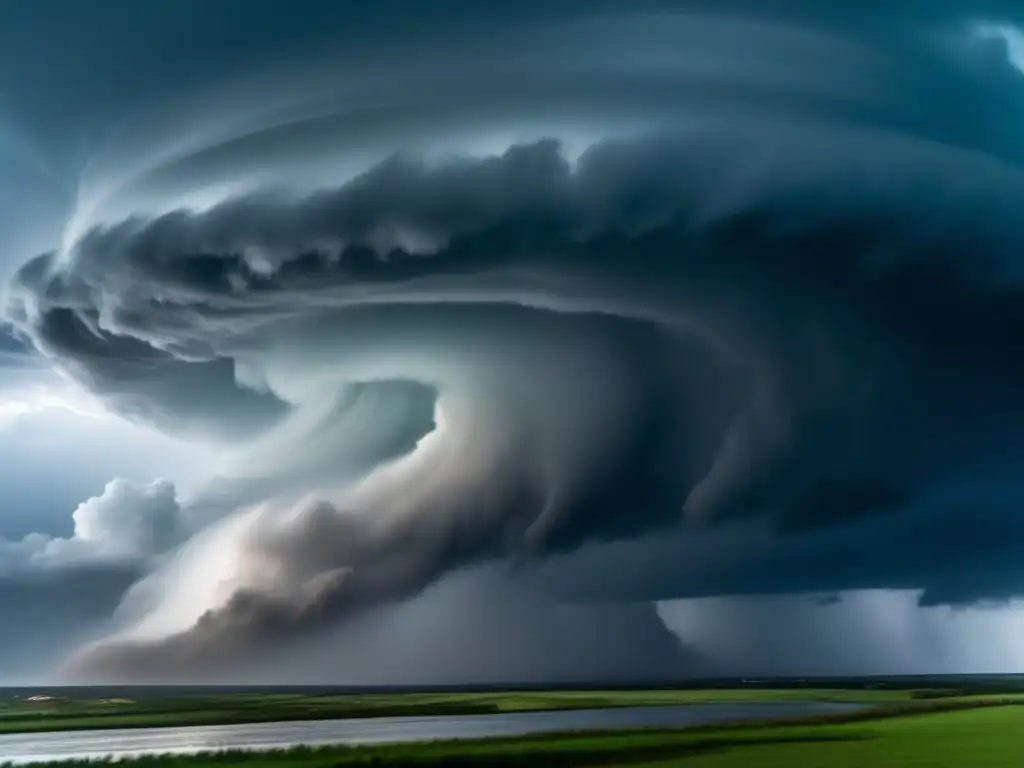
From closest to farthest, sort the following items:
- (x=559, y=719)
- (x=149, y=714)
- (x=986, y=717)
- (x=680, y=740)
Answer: (x=680, y=740) < (x=986, y=717) < (x=559, y=719) < (x=149, y=714)

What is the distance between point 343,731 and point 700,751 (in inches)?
780

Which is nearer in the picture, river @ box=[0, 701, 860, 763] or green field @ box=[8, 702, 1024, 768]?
green field @ box=[8, 702, 1024, 768]

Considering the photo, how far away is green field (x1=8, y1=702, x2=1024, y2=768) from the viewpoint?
31463 millimetres

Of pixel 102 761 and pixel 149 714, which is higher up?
pixel 149 714

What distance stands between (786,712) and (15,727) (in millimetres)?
43940

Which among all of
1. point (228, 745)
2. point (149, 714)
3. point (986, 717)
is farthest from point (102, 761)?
point (986, 717)

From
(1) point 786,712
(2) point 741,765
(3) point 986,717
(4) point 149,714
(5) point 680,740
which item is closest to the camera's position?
(2) point 741,765

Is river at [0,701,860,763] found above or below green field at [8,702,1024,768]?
above

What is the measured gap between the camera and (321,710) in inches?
2579

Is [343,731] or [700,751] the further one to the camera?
[343,731]

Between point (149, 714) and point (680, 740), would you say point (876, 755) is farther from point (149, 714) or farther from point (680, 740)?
point (149, 714)

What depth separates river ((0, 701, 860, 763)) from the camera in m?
38.1

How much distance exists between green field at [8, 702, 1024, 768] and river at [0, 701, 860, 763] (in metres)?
3.76

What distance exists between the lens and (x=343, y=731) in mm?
45781
